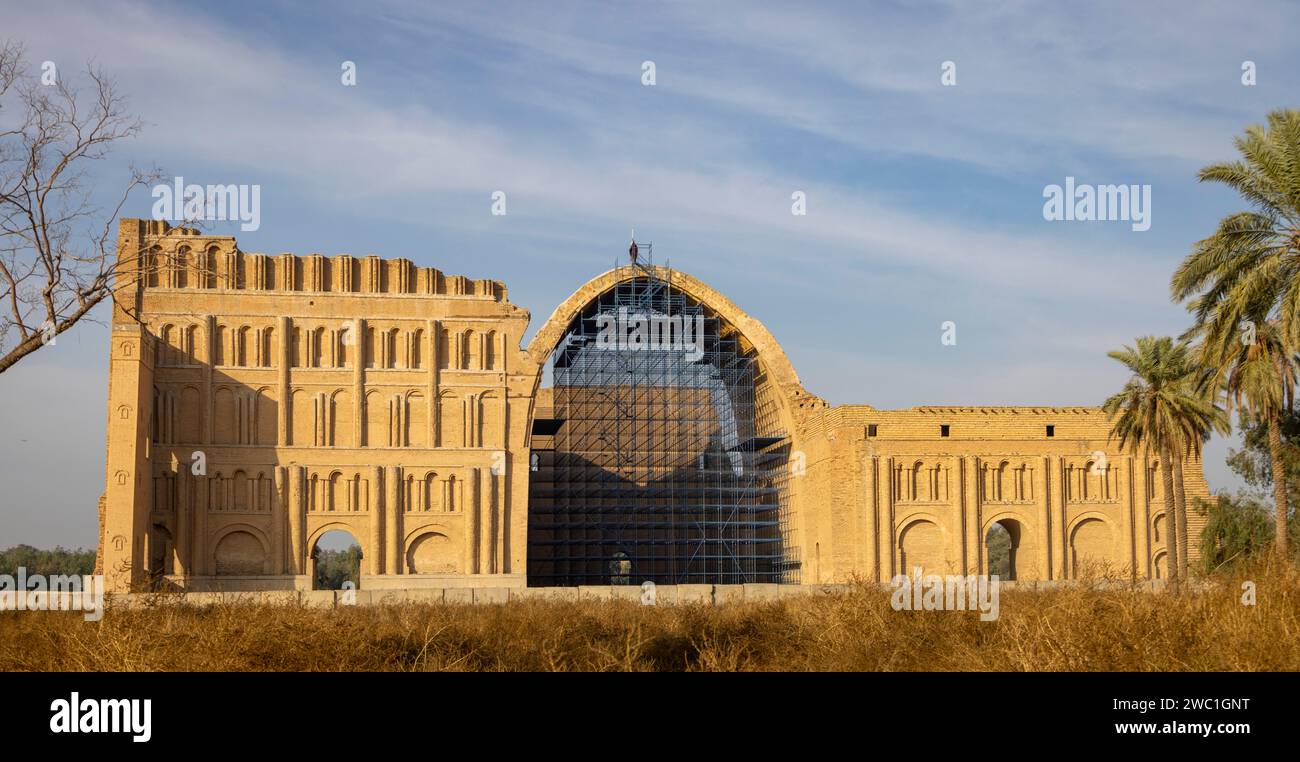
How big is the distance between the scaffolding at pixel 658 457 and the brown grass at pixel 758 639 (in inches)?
1031

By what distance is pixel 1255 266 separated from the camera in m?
22.2

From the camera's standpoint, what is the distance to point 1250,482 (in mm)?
44406

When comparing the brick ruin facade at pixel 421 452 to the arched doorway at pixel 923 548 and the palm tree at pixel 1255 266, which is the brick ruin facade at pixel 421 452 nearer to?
the arched doorway at pixel 923 548

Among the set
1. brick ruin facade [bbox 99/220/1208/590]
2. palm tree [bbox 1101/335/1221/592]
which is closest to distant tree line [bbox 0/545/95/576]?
brick ruin facade [bbox 99/220/1208/590]

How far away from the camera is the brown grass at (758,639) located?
508 inches

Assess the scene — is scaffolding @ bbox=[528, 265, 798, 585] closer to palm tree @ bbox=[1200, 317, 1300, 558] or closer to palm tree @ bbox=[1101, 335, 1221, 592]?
palm tree @ bbox=[1101, 335, 1221, 592]

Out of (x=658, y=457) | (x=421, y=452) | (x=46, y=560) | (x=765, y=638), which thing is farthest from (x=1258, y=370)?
(x=46, y=560)

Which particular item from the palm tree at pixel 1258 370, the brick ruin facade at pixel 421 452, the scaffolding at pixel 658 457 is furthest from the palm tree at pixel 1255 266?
the scaffolding at pixel 658 457

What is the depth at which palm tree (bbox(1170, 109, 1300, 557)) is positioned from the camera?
69.3ft
